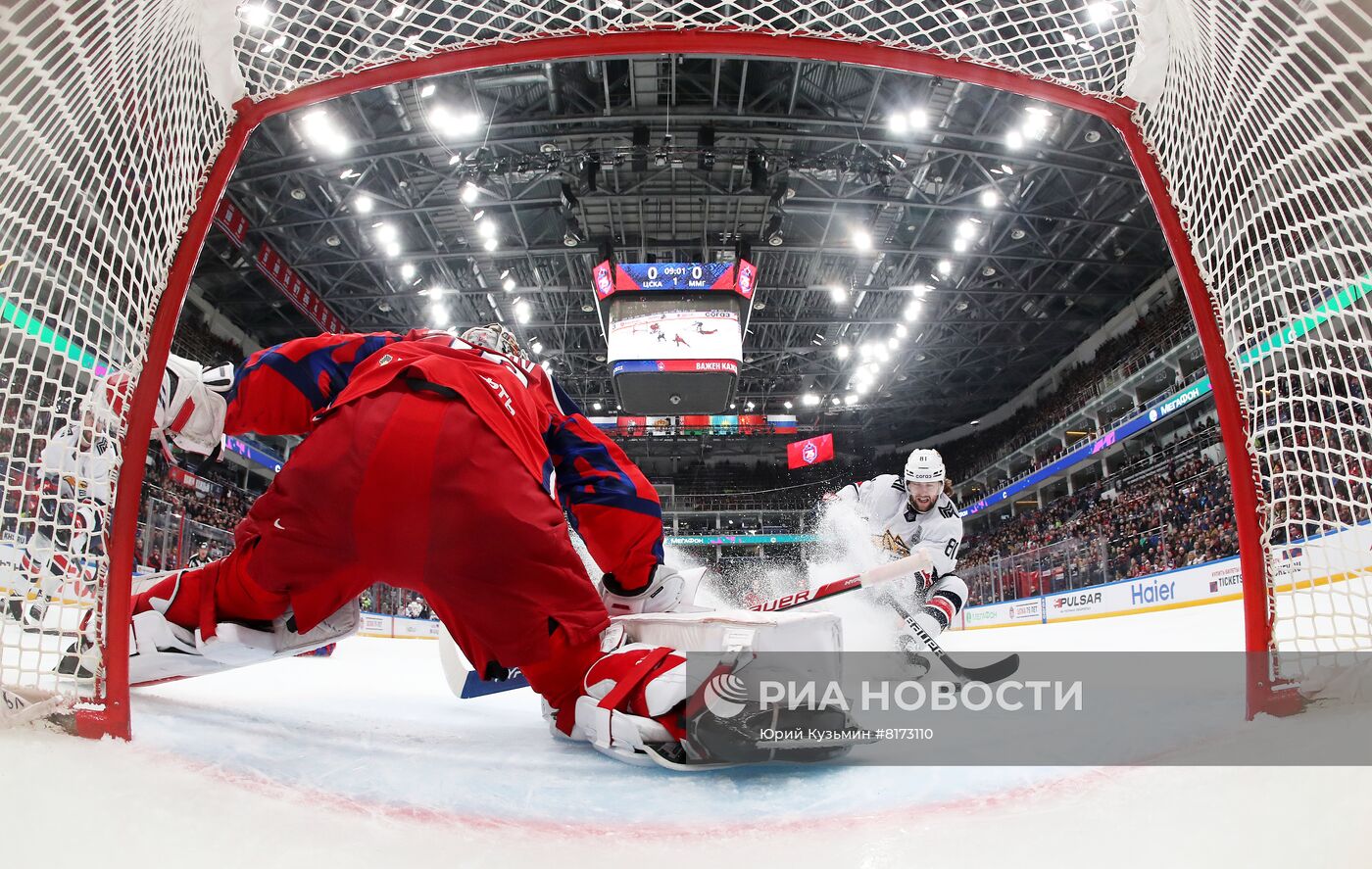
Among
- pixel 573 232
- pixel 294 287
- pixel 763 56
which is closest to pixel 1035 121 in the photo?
pixel 573 232

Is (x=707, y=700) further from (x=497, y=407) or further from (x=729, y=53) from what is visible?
(x=729, y=53)

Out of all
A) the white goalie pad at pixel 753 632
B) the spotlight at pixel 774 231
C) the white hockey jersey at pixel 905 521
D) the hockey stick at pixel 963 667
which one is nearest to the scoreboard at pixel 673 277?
the spotlight at pixel 774 231

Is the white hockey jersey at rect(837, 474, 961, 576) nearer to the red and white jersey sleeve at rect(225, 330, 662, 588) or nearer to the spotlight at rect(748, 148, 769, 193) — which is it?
the red and white jersey sleeve at rect(225, 330, 662, 588)

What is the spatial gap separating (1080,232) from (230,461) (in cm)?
1768

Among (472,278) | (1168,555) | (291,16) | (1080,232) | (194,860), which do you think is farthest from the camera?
(472,278)

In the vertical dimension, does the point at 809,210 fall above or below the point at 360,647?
above

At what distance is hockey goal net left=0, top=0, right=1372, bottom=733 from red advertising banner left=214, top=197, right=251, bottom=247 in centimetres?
1052

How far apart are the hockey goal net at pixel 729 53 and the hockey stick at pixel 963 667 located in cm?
131

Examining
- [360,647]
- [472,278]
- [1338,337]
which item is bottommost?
[360,647]

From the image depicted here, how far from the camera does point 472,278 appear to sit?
14.9 meters

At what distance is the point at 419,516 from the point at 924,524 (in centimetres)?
319

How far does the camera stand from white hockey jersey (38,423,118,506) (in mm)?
1272

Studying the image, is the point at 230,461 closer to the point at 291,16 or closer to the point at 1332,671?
the point at 291,16

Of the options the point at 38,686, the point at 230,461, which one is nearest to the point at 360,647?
the point at 38,686
